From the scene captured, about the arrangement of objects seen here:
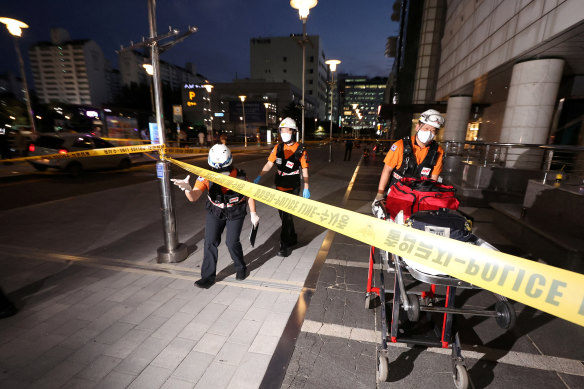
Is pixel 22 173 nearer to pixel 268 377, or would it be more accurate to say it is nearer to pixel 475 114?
pixel 268 377

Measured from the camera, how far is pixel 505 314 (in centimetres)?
208

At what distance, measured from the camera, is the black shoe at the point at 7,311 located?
3158 millimetres

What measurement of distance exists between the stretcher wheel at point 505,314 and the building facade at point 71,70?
17604 cm

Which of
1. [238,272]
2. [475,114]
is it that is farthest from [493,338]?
[475,114]

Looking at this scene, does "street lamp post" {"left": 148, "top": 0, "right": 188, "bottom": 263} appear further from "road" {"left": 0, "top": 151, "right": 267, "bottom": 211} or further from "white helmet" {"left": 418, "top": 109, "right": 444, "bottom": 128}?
"road" {"left": 0, "top": 151, "right": 267, "bottom": 211}

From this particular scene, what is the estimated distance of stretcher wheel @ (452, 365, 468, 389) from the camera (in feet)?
7.22

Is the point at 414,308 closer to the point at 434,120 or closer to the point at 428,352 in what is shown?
the point at 428,352

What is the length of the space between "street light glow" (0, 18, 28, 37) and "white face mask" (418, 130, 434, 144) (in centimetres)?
1734

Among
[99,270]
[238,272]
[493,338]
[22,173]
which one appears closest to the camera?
[493,338]

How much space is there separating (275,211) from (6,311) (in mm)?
5664

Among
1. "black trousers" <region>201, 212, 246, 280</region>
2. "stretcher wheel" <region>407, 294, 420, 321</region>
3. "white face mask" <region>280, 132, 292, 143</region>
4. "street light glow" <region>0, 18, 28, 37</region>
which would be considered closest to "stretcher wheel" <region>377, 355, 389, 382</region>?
"stretcher wheel" <region>407, 294, 420, 321</region>

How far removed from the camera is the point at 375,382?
2402mm

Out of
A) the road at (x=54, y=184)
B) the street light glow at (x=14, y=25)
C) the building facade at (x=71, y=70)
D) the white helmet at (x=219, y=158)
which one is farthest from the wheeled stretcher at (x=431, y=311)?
the building facade at (x=71, y=70)

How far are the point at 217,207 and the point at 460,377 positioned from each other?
3.14 meters
